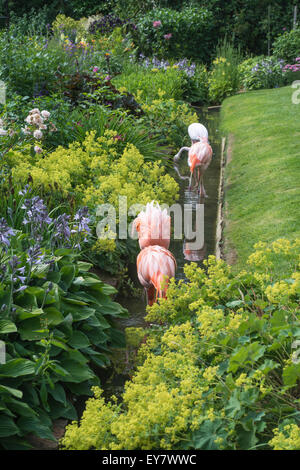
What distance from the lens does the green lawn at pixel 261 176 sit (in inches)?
233

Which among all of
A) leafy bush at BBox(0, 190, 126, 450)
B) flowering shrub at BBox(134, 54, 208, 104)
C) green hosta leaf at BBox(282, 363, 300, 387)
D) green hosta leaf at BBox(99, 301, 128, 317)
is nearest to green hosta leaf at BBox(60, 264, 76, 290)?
leafy bush at BBox(0, 190, 126, 450)

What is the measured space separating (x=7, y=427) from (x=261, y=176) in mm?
5998

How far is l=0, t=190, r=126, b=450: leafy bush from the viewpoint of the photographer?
2.80 meters

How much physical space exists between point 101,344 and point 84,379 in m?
0.64

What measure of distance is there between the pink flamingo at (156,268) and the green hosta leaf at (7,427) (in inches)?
58.2

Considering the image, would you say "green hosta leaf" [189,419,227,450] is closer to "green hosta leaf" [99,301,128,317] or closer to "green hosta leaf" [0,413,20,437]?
"green hosta leaf" [0,413,20,437]

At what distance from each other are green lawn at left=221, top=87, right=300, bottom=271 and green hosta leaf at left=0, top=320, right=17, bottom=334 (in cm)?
265

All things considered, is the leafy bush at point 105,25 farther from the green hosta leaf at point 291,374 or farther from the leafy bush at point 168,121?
the green hosta leaf at point 291,374

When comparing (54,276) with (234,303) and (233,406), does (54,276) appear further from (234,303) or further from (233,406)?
(233,406)

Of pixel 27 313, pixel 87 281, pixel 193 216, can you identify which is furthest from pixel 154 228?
pixel 193 216

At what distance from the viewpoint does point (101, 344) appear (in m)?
3.77

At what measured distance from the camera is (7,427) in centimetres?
266
